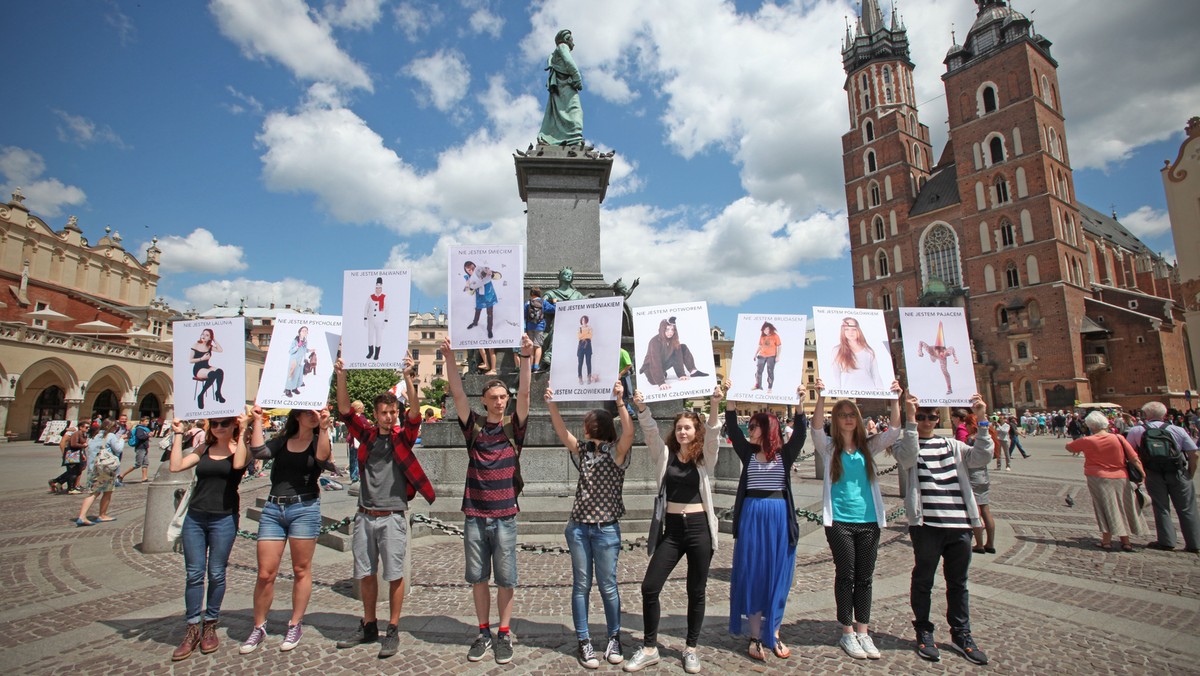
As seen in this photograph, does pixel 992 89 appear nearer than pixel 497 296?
No

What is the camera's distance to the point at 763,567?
4227mm

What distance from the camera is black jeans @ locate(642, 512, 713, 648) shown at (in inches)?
158

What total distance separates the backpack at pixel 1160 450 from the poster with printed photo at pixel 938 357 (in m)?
4.90

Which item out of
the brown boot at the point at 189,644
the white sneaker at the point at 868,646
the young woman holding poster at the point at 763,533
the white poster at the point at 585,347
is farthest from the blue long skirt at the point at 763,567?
the brown boot at the point at 189,644

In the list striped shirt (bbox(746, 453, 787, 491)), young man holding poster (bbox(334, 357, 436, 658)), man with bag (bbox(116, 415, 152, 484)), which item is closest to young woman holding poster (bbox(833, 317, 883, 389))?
striped shirt (bbox(746, 453, 787, 491))

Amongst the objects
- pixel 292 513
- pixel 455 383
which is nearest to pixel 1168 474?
pixel 455 383

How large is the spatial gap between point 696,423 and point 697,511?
2.03 feet

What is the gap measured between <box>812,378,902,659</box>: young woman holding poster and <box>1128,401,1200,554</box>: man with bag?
5.66 m

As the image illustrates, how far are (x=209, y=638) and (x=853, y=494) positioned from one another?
4878 mm

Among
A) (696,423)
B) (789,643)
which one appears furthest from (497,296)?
(789,643)

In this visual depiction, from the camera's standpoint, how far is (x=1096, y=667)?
157 inches

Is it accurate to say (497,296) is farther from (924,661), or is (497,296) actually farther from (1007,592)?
(1007,592)

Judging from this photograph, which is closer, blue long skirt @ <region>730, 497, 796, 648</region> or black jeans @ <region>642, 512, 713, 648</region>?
black jeans @ <region>642, 512, 713, 648</region>

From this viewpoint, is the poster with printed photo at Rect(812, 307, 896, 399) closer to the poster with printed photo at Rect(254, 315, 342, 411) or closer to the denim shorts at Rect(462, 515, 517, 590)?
the denim shorts at Rect(462, 515, 517, 590)
